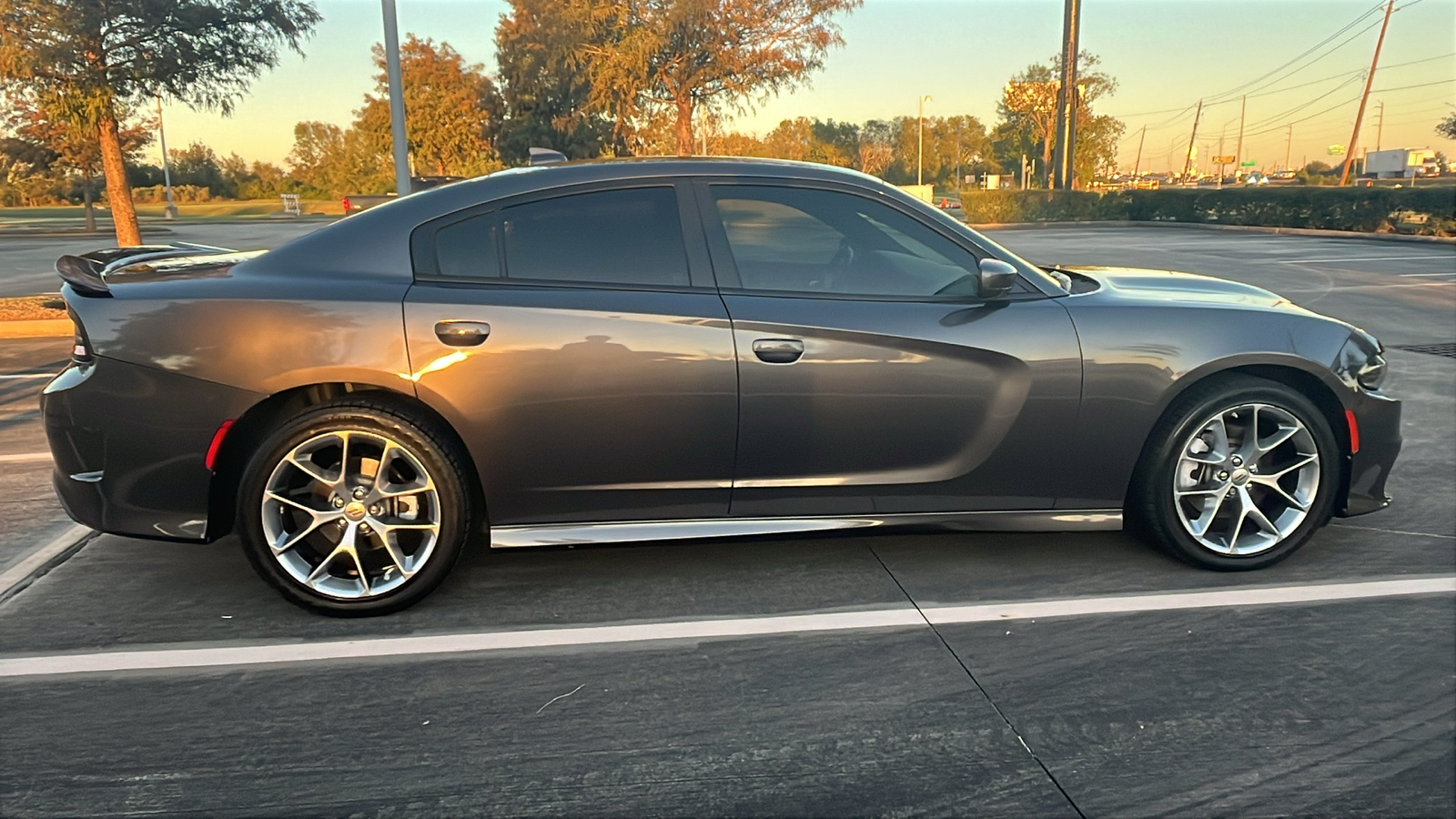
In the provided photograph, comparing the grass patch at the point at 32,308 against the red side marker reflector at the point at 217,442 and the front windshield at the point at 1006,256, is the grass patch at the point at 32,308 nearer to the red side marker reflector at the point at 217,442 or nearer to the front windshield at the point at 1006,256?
the red side marker reflector at the point at 217,442

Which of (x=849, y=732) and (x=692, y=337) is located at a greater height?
(x=692, y=337)

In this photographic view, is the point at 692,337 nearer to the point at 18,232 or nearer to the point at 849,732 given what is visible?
the point at 849,732

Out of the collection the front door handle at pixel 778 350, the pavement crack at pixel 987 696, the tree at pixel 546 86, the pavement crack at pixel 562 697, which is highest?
the tree at pixel 546 86

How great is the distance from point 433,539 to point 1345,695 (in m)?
2.94

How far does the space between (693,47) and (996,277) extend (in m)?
30.1

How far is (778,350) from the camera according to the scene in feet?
11.5

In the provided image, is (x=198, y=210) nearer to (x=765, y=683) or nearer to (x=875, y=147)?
(x=875, y=147)

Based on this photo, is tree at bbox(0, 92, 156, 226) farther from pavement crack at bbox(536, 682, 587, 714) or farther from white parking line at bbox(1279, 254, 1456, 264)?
white parking line at bbox(1279, 254, 1456, 264)

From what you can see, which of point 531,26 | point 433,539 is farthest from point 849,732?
point 531,26

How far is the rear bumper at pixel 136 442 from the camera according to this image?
337 centimetres

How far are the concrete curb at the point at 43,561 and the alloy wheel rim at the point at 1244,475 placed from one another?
4.47 m

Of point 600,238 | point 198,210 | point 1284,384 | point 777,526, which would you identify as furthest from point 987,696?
point 198,210

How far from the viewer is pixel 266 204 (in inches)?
2189

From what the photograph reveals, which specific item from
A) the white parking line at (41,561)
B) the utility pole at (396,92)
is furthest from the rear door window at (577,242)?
the utility pole at (396,92)
